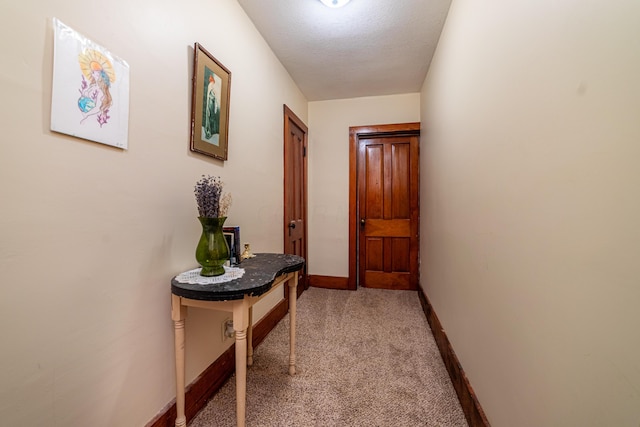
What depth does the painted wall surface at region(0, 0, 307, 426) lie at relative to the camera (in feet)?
2.33

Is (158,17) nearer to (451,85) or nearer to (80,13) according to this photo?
(80,13)

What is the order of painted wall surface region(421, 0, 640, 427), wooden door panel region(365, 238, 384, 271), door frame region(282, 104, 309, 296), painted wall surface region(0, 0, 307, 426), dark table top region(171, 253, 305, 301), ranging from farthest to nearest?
wooden door panel region(365, 238, 384, 271) < door frame region(282, 104, 309, 296) < dark table top region(171, 253, 305, 301) < painted wall surface region(0, 0, 307, 426) < painted wall surface region(421, 0, 640, 427)

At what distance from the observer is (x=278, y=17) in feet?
6.32

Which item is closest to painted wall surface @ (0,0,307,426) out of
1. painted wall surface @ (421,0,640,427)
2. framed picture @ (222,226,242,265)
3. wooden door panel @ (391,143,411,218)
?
framed picture @ (222,226,242,265)

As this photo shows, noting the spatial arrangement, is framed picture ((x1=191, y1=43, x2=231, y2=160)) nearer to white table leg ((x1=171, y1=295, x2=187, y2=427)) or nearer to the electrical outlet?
white table leg ((x1=171, y1=295, x2=187, y2=427))

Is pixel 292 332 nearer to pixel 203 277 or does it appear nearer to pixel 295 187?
pixel 203 277

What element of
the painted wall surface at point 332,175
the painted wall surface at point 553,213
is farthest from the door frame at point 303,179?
the painted wall surface at point 553,213

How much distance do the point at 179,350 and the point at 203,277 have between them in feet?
1.11

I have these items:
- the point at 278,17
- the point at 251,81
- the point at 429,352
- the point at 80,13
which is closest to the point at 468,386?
the point at 429,352

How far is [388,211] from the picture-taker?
3387 mm

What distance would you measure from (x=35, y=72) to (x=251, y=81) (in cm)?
141

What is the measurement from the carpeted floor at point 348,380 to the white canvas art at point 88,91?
1.38 metres

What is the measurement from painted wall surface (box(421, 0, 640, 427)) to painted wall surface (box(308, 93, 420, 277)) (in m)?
2.02

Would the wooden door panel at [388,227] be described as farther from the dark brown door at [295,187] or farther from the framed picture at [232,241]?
the framed picture at [232,241]
